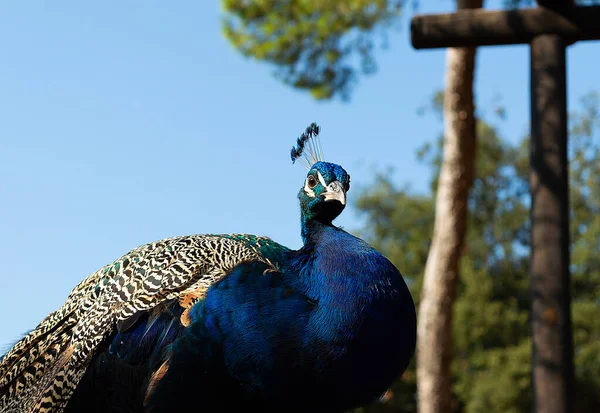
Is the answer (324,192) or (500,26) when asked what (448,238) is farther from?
(324,192)

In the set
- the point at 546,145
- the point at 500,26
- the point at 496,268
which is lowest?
the point at 496,268

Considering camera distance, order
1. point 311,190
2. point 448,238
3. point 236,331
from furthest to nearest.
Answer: point 448,238 → point 311,190 → point 236,331

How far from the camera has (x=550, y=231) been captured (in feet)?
11.8

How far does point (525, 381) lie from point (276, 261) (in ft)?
50.4

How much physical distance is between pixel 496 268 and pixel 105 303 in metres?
17.8

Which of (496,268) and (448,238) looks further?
(496,268)

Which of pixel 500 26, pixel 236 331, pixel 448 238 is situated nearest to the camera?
pixel 236 331

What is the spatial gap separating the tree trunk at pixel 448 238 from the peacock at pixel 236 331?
3299 mm

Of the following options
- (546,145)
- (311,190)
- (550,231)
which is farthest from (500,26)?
(311,190)

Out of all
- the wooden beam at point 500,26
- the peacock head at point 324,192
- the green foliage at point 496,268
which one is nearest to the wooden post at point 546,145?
the wooden beam at point 500,26

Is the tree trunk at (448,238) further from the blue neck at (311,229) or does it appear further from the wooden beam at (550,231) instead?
the blue neck at (311,229)

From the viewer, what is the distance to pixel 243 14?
311 inches

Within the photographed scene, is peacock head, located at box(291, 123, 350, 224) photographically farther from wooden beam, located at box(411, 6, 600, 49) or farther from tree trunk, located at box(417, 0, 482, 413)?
tree trunk, located at box(417, 0, 482, 413)

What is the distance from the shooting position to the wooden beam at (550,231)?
11.5 feet
